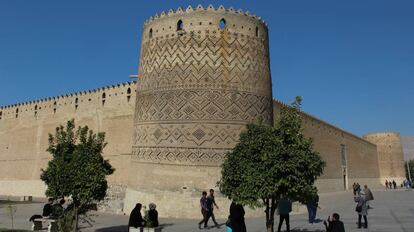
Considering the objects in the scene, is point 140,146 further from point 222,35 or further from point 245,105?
point 222,35

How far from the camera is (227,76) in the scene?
11289 mm

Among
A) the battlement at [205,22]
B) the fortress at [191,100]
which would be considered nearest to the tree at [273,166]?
the fortress at [191,100]

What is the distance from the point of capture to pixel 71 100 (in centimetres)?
2069

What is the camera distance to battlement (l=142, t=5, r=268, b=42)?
11.4m

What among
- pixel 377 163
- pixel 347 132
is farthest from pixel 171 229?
pixel 377 163

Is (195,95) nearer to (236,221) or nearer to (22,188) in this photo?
(236,221)

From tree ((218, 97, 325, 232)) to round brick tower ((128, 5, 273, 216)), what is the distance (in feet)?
12.0

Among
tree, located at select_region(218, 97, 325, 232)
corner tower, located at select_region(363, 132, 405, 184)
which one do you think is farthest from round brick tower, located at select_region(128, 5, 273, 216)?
corner tower, located at select_region(363, 132, 405, 184)

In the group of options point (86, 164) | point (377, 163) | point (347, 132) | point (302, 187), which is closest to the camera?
point (302, 187)

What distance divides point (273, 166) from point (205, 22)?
633 centimetres

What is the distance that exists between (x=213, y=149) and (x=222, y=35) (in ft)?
11.4

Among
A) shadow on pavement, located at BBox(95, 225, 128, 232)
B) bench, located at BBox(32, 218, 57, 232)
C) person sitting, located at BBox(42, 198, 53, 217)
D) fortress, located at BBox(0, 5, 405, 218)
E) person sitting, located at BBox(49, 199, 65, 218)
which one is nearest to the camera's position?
bench, located at BBox(32, 218, 57, 232)

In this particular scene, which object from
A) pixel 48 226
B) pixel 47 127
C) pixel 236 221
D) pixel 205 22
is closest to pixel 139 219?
pixel 236 221

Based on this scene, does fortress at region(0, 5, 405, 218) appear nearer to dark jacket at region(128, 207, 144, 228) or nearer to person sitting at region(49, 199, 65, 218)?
person sitting at region(49, 199, 65, 218)
